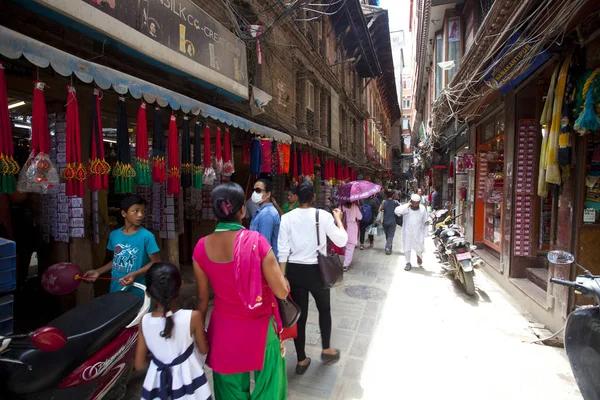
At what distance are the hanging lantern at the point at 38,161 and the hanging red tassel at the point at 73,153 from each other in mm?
205

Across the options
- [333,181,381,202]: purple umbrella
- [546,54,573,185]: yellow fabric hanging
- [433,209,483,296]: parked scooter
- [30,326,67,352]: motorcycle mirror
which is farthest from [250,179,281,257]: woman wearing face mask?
[433,209,483,296]: parked scooter

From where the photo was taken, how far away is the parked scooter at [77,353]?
5.56 feet

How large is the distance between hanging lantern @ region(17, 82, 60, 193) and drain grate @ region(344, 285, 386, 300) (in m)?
4.58

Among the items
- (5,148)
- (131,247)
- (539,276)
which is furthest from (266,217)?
(539,276)

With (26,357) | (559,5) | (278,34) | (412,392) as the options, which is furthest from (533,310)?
(278,34)

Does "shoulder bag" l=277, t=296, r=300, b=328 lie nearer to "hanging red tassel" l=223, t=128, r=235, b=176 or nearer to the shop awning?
the shop awning

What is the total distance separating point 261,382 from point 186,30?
466cm

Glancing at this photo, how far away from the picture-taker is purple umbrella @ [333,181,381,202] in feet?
22.6

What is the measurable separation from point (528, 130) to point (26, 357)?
7.21 m

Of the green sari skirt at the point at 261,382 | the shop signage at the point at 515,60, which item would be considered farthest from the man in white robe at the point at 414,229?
the green sari skirt at the point at 261,382

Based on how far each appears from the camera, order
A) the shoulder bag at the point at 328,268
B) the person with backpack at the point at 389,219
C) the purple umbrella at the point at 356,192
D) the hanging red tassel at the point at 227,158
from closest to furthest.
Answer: the shoulder bag at the point at 328,268
the hanging red tassel at the point at 227,158
the purple umbrella at the point at 356,192
the person with backpack at the point at 389,219

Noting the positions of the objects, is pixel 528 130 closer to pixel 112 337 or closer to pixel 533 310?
pixel 533 310

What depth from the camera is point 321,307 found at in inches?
126

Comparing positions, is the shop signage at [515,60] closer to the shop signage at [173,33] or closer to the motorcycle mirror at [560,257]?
the motorcycle mirror at [560,257]
